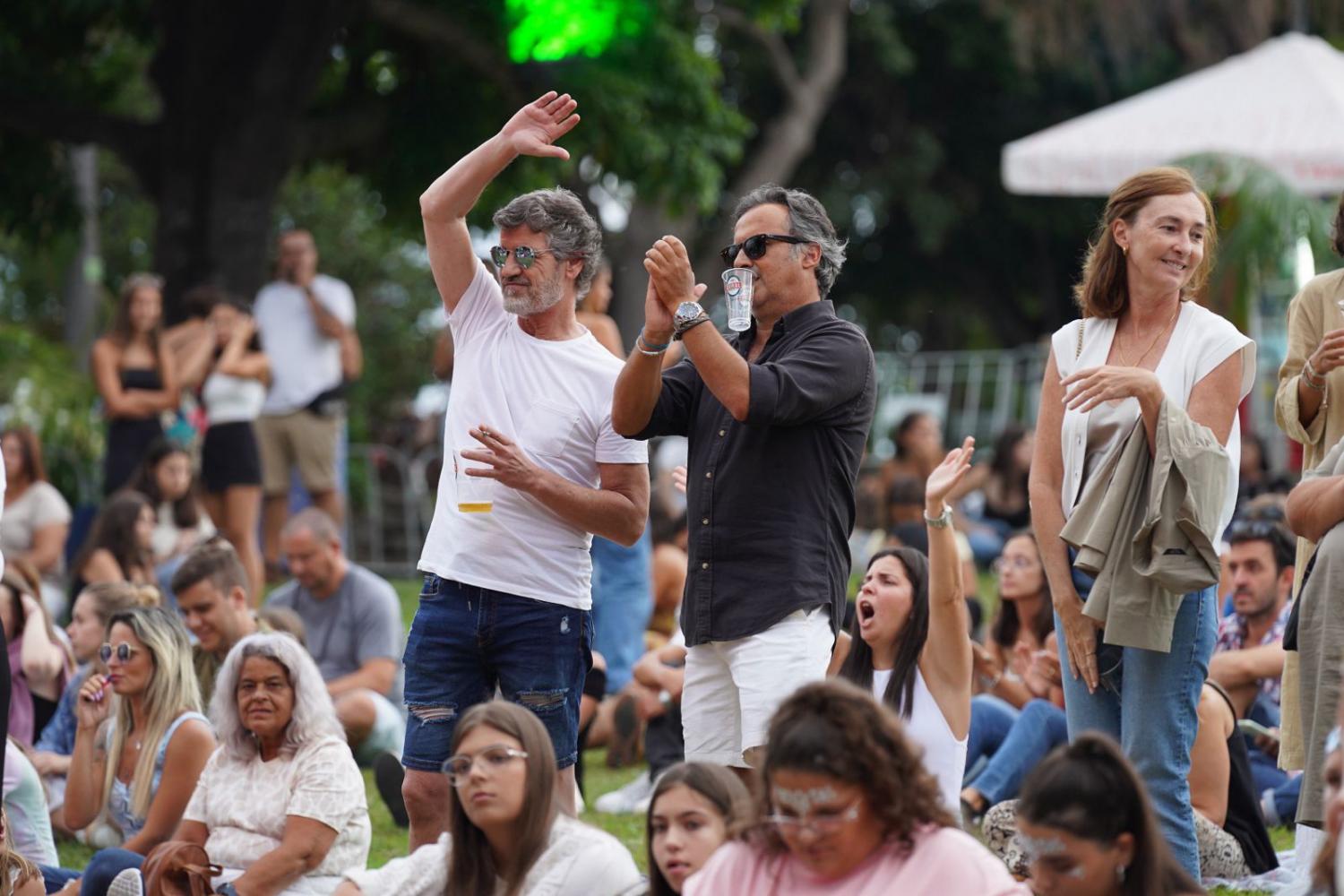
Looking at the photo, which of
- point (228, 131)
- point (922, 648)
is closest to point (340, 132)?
point (228, 131)

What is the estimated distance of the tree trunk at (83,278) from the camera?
16.9 meters

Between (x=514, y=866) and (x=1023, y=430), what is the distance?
29.5 feet

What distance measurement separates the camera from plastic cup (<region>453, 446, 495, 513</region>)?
4836 mm

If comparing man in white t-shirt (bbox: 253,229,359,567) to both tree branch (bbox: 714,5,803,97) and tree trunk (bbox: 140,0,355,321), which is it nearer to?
tree trunk (bbox: 140,0,355,321)

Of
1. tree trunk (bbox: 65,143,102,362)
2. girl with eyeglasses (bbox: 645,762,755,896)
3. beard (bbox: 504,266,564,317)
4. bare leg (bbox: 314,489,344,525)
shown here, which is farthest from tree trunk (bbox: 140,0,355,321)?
girl with eyeglasses (bbox: 645,762,755,896)

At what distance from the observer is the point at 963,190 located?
83.1 feet

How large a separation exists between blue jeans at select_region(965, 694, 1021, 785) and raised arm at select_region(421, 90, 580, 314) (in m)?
3.15

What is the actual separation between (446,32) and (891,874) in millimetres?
11154

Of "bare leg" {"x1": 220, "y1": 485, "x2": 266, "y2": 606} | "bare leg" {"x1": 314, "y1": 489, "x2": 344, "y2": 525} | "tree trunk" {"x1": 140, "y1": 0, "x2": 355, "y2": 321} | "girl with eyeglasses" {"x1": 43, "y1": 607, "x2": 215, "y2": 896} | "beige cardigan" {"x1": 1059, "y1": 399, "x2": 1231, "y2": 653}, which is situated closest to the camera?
Result: "beige cardigan" {"x1": 1059, "y1": 399, "x2": 1231, "y2": 653}

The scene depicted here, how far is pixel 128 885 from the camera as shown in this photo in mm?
5250

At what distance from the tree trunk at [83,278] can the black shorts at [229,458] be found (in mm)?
6536

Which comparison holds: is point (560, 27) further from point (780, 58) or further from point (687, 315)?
point (687, 315)

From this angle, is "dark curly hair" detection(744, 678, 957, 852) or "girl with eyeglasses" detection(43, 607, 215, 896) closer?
"dark curly hair" detection(744, 678, 957, 852)

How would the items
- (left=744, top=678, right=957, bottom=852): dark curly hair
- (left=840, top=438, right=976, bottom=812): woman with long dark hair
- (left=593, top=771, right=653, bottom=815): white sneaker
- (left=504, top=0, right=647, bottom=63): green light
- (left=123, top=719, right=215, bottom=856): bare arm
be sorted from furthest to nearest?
(left=504, top=0, right=647, bottom=63): green light → (left=593, top=771, right=653, bottom=815): white sneaker → (left=123, top=719, right=215, bottom=856): bare arm → (left=840, top=438, right=976, bottom=812): woman with long dark hair → (left=744, top=678, right=957, bottom=852): dark curly hair
